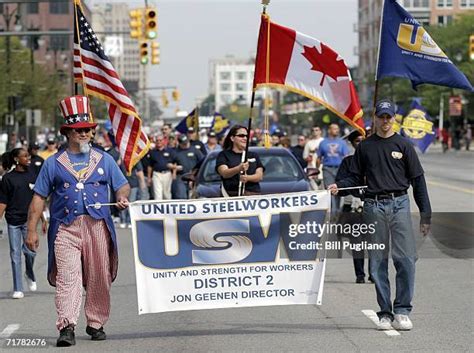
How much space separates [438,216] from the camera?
20328 mm

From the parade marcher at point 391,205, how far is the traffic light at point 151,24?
2288cm

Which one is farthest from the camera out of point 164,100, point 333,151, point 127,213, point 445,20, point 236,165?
point 164,100

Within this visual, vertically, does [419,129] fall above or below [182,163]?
above

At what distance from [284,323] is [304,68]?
8.65 feet

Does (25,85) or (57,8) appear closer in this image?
(25,85)

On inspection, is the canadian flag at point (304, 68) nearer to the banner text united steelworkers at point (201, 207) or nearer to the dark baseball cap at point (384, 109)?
the dark baseball cap at point (384, 109)

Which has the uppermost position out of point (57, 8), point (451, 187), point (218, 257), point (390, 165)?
point (57, 8)

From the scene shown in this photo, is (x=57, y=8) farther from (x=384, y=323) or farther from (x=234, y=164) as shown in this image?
(x=384, y=323)

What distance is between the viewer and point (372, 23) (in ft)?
330

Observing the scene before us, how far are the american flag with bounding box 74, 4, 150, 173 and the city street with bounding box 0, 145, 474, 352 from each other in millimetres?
1606

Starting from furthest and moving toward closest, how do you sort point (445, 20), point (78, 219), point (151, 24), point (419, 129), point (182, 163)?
1. point (445, 20)
2. point (151, 24)
3. point (182, 163)
4. point (419, 129)
5. point (78, 219)

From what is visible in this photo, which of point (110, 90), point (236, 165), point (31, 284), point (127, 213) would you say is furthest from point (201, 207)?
point (127, 213)

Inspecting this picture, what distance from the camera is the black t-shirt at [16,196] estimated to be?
497 inches

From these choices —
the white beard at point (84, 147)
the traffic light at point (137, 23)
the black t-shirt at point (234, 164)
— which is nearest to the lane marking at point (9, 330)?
the white beard at point (84, 147)
